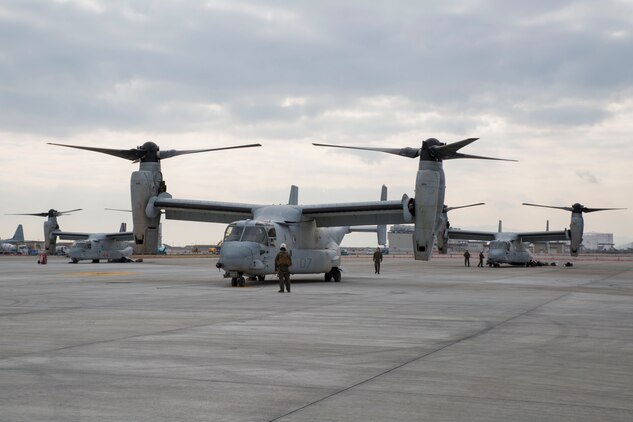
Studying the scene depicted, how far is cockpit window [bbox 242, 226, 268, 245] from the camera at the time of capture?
Result: 25.2m

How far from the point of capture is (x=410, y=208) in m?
27.1

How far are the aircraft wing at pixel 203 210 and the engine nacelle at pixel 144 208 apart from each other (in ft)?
1.82

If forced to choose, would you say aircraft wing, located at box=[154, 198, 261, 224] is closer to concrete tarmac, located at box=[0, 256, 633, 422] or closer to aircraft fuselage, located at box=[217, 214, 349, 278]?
aircraft fuselage, located at box=[217, 214, 349, 278]

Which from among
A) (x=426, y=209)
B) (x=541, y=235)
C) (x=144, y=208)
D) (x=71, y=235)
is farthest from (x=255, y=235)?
(x=71, y=235)

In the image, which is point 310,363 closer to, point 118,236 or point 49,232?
point 118,236

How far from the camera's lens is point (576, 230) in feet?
180

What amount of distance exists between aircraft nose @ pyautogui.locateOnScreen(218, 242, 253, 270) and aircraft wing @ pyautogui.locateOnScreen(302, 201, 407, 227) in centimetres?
497

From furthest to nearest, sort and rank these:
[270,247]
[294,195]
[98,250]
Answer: [98,250] < [294,195] < [270,247]

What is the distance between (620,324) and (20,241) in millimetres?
153783

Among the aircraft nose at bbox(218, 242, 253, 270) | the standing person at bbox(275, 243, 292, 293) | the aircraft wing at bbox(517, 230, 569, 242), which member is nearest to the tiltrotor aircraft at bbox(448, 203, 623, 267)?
the aircraft wing at bbox(517, 230, 569, 242)

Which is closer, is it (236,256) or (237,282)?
(236,256)

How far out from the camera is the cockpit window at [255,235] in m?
25.2

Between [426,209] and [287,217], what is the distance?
5.58m

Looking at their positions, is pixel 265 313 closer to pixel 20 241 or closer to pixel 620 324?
pixel 620 324
